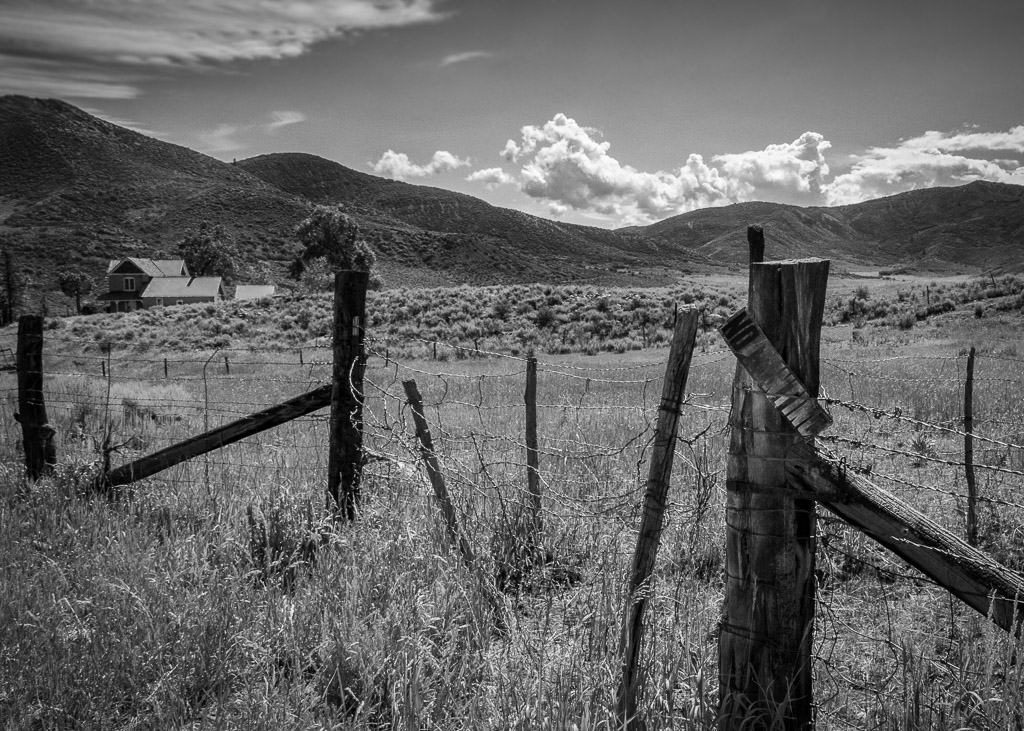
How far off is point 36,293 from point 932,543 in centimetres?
10126

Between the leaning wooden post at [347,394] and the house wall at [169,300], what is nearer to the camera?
the leaning wooden post at [347,394]

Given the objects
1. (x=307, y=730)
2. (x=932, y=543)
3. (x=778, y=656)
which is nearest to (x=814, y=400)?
(x=932, y=543)

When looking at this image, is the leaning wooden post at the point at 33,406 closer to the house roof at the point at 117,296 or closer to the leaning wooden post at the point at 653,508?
the leaning wooden post at the point at 653,508

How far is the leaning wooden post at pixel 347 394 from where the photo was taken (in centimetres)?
497

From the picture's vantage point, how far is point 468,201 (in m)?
153

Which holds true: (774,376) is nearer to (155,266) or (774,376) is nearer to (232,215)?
(155,266)

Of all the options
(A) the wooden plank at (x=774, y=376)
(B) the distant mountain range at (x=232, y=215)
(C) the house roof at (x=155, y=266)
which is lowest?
(A) the wooden plank at (x=774, y=376)

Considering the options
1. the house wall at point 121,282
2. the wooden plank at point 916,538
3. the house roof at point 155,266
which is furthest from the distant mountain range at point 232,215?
the wooden plank at point 916,538

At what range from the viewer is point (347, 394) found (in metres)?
5.01

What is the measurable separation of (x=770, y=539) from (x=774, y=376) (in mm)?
637

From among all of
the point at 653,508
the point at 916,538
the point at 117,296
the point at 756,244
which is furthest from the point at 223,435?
the point at 117,296

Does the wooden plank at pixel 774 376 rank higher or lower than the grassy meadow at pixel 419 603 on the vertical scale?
higher

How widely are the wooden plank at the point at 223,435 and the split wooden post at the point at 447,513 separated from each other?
0.74 m

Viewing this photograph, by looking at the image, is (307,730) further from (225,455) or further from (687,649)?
(225,455)
